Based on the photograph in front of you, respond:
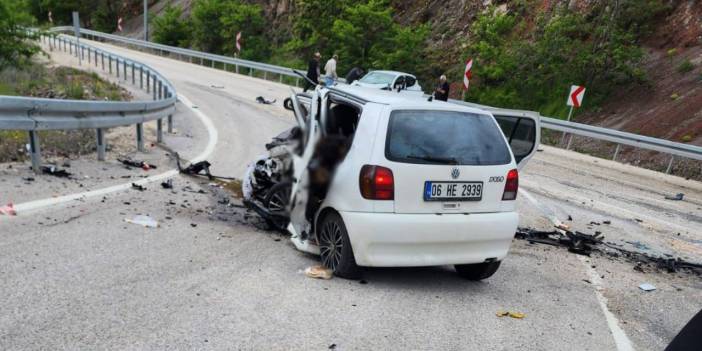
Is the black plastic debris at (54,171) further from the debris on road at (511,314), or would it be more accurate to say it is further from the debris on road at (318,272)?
the debris on road at (511,314)

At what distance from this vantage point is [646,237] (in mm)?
7379

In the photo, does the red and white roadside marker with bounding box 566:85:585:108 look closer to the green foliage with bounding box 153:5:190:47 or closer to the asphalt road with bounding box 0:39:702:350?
the asphalt road with bounding box 0:39:702:350

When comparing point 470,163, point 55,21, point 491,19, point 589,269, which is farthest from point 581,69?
point 55,21

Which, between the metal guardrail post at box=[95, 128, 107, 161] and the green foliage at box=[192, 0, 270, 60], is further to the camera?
the green foliage at box=[192, 0, 270, 60]

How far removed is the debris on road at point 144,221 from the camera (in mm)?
5328

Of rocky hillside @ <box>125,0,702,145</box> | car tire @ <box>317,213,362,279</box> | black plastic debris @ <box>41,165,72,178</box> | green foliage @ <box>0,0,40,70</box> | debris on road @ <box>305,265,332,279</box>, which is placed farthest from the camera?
green foliage @ <box>0,0,40,70</box>

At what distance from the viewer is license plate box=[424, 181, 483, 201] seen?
425cm

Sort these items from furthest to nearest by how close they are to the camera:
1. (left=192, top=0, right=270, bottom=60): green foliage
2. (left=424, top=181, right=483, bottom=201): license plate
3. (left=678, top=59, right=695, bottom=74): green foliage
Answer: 1. (left=192, top=0, right=270, bottom=60): green foliage
2. (left=678, top=59, right=695, bottom=74): green foliage
3. (left=424, top=181, right=483, bottom=201): license plate

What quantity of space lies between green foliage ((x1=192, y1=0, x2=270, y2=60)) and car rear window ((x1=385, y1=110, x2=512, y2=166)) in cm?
3436

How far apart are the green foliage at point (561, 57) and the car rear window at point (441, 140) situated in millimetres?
15890

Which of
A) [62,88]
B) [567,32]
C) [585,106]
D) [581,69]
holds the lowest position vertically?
[62,88]

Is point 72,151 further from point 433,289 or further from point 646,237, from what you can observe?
point 646,237

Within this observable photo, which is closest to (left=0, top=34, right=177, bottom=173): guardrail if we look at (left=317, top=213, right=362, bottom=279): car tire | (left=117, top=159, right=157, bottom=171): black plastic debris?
(left=117, top=159, right=157, bottom=171): black plastic debris

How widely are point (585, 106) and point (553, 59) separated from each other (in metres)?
2.41
